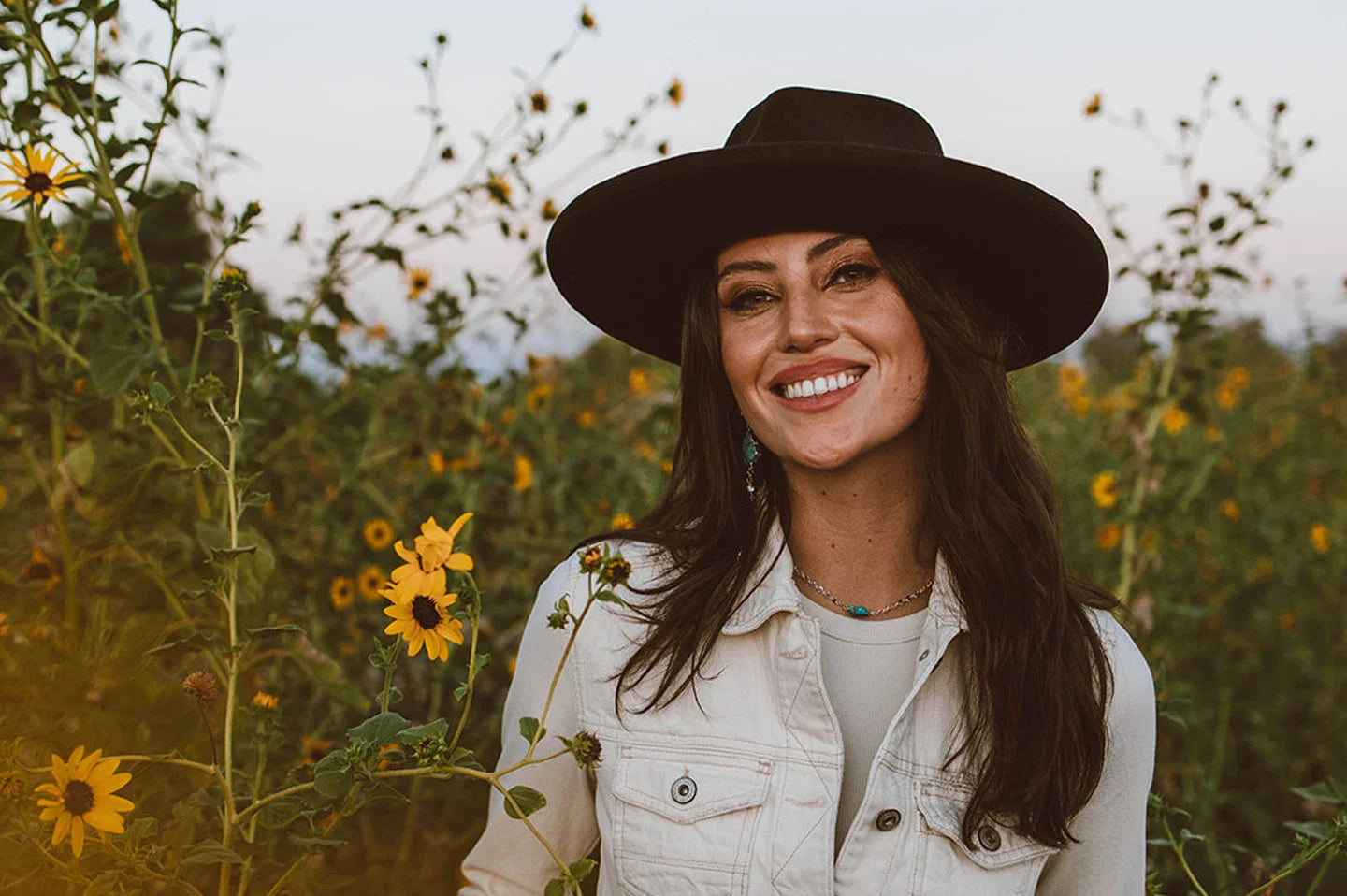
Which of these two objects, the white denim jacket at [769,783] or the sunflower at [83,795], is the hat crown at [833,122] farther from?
the sunflower at [83,795]

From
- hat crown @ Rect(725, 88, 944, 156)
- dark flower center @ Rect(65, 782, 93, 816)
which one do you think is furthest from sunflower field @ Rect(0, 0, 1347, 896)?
hat crown @ Rect(725, 88, 944, 156)

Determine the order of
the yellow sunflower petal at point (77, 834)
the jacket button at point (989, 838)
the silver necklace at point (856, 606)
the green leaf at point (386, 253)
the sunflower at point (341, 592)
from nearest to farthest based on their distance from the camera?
1. the yellow sunflower petal at point (77, 834)
2. the jacket button at point (989, 838)
3. the silver necklace at point (856, 606)
4. the green leaf at point (386, 253)
5. the sunflower at point (341, 592)

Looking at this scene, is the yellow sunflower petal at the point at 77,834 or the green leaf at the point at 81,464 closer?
the yellow sunflower petal at the point at 77,834

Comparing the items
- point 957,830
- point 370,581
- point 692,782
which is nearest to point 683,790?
point 692,782

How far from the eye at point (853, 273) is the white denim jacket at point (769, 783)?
0.38m

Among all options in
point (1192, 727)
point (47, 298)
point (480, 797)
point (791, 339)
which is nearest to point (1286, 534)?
point (1192, 727)

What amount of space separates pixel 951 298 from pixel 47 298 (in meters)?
1.28

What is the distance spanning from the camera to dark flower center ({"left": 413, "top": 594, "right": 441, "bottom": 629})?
121cm

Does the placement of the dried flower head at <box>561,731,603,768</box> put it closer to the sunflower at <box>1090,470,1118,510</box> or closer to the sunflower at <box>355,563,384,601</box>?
the sunflower at <box>355,563,384,601</box>

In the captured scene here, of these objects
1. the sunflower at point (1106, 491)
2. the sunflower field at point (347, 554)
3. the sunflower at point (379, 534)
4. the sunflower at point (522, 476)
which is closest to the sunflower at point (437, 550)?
the sunflower field at point (347, 554)

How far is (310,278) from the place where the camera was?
2.34 m

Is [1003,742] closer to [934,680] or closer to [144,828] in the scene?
[934,680]

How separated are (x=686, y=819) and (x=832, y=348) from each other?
0.63m

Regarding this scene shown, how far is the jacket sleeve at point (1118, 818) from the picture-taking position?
160 centimetres
